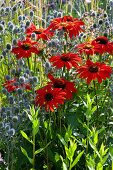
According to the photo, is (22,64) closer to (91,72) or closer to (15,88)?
(15,88)

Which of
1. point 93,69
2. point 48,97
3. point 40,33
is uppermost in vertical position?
point 40,33

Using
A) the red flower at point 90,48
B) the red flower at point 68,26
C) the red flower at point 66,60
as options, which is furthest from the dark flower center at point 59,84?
the red flower at point 68,26

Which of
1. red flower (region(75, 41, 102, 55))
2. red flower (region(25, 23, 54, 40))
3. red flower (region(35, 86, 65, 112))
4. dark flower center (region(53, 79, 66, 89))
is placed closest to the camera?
red flower (region(35, 86, 65, 112))

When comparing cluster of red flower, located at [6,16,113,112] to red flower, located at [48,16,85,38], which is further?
red flower, located at [48,16,85,38]

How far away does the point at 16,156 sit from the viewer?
1605 millimetres

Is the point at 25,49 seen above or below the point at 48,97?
above

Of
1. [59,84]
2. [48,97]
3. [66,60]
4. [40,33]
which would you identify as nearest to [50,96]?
[48,97]

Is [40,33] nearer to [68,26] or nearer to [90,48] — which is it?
[68,26]

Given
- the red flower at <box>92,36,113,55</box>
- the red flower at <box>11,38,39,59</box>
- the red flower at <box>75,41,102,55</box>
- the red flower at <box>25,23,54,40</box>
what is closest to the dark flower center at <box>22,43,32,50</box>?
the red flower at <box>11,38,39,59</box>

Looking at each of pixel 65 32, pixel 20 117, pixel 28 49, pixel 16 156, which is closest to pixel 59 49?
pixel 65 32

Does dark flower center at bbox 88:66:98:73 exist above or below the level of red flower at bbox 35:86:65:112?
above

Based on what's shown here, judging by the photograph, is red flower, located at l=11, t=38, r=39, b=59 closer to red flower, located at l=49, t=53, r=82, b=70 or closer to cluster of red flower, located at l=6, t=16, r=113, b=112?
cluster of red flower, located at l=6, t=16, r=113, b=112

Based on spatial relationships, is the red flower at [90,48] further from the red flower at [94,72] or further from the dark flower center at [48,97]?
the dark flower center at [48,97]

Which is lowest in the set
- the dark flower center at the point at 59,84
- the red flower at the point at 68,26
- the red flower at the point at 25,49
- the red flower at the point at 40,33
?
the dark flower center at the point at 59,84
